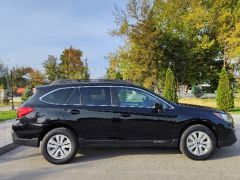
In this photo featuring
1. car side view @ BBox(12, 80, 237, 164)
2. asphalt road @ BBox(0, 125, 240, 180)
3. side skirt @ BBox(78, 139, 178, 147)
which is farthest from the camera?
side skirt @ BBox(78, 139, 178, 147)

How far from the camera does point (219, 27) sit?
39.9 metres

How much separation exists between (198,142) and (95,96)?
7.91ft

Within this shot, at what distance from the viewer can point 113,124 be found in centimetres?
755

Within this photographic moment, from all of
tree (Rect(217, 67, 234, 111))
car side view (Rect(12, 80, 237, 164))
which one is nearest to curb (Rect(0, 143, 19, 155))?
car side view (Rect(12, 80, 237, 164))

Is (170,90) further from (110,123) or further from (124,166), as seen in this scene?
(124,166)

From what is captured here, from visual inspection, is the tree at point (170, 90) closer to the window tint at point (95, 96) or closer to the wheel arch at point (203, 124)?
the wheel arch at point (203, 124)

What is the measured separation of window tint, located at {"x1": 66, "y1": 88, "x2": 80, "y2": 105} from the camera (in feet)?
25.2

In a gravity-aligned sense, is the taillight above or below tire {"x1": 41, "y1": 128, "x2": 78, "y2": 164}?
above

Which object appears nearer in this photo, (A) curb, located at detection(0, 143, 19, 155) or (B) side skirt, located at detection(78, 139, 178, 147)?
(B) side skirt, located at detection(78, 139, 178, 147)

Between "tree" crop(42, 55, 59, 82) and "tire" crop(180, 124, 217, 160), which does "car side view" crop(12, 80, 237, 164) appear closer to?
"tire" crop(180, 124, 217, 160)

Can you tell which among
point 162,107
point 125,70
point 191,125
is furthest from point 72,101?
point 125,70

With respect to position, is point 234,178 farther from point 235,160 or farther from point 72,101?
point 72,101

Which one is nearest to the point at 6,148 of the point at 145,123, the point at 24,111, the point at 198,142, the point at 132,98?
the point at 24,111

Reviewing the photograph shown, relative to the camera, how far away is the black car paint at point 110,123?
7.49 m
